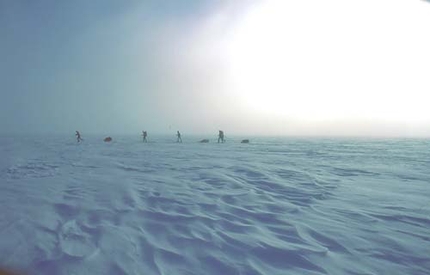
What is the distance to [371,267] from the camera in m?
3.05

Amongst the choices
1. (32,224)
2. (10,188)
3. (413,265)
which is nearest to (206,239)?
(413,265)

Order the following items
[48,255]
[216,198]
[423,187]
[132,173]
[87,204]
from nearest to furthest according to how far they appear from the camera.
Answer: [48,255]
[87,204]
[216,198]
[423,187]
[132,173]

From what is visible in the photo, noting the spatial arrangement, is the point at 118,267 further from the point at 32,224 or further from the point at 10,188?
the point at 10,188

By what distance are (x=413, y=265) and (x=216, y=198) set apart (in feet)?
11.8

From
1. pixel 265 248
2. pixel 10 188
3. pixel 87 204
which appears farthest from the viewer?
pixel 10 188

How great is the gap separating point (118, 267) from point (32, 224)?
2.15 m

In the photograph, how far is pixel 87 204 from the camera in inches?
210

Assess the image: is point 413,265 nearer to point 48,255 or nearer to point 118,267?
point 118,267

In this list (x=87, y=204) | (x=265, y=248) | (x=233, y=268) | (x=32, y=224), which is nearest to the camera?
(x=233, y=268)

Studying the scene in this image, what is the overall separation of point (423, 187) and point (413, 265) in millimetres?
5698

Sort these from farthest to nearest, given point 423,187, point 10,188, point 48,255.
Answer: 1. point 423,187
2. point 10,188
3. point 48,255

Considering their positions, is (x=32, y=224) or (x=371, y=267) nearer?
(x=371, y=267)

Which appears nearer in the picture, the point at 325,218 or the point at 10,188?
the point at 325,218

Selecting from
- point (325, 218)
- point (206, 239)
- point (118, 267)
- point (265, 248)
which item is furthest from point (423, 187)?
point (118, 267)
